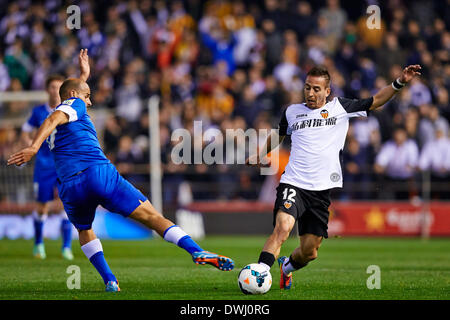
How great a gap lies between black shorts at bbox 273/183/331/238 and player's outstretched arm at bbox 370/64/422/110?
3.85 ft

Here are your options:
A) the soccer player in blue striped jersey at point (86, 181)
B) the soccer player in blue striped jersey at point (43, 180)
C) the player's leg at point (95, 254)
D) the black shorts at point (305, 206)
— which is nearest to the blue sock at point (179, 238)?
the soccer player in blue striped jersey at point (86, 181)

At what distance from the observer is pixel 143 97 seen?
893 inches

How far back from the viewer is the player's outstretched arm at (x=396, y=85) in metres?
8.64

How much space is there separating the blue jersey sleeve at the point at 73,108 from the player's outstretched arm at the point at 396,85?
10.6 ft

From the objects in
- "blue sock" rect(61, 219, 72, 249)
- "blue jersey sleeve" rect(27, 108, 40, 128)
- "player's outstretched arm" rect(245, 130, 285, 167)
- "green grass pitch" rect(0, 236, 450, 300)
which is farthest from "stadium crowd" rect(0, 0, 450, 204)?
"player's outstretched arm" rect(245, 130, 285, 167)

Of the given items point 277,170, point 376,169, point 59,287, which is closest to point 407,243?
point 376,169

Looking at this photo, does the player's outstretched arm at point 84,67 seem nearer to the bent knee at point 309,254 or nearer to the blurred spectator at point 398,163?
the bent knee at point 309,254

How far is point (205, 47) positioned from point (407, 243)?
8.93m

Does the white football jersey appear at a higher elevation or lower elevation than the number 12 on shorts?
higher

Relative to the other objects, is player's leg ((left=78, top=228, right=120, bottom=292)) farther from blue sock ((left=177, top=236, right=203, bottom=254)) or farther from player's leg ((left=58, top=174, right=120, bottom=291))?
blue sock ((left=177, top=236, right=203, bottom=254))

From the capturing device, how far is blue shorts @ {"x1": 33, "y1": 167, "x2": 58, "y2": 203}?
13562 millimetres

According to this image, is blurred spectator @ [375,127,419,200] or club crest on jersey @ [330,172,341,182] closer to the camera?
club crest on jersey @ [330,172,341,182]

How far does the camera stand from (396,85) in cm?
874
